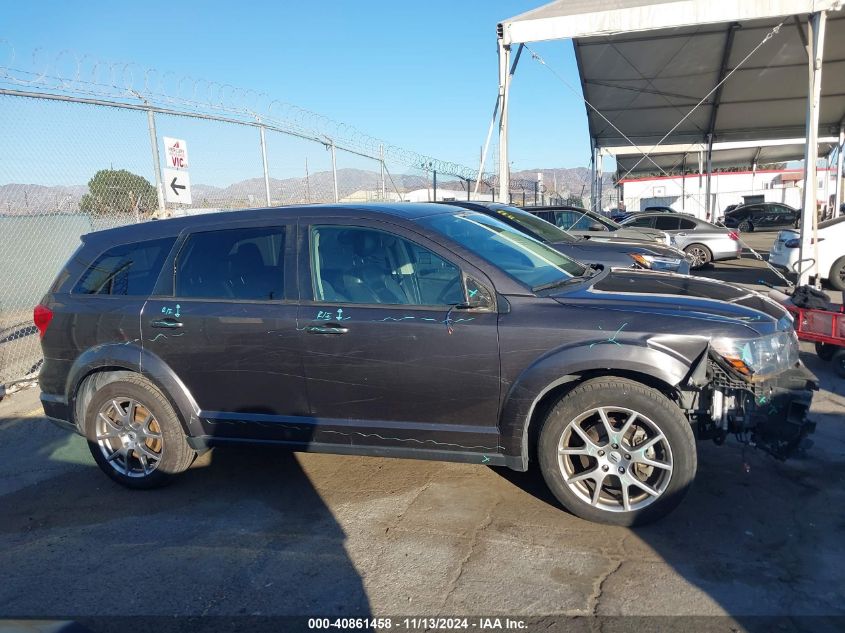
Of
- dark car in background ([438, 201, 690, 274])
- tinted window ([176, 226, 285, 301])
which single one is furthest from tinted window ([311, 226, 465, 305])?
dark car in background ([438, 201, 690, 274])

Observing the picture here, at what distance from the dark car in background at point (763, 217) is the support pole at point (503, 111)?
24606mm

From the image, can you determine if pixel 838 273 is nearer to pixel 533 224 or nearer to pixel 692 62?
pixel 533 224

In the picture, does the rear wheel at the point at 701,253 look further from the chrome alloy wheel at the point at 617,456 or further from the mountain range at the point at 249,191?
the chrome alloy wheel at the point at 617,456

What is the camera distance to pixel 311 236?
416 centimetres

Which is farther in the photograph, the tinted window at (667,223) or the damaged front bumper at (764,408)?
the tinted window at (667,223)

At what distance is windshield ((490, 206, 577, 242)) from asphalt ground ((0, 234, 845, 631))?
531 cm

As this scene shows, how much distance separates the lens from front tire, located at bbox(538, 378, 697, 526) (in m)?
3.52

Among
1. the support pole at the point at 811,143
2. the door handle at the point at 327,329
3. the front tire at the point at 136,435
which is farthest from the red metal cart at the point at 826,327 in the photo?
the front tire at the point at 136,435

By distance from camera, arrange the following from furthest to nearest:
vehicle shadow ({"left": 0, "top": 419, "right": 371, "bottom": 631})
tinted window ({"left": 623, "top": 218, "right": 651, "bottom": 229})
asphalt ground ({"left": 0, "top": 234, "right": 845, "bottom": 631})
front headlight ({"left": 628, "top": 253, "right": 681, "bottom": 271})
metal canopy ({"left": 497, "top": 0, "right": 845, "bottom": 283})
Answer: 1. tinted window ({"left": 623, "top": 218, "right": 651, "bottom": 229})
2. metal canopy ({"left": 497, "top": 0, "right": 845, "bottom": 283})
3. front headlight ({"left": 628, "top": 253, "right": 681, "bottom": 271})
4. vehicle shadow ({"left": 0, "top": 419, "right": 371, "bottom": 631})
5. asphalt ground ({"left": 0, "top": 234, "right": 845, "bottom": 631})

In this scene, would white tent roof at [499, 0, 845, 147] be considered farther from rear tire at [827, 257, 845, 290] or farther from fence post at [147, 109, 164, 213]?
fence post at [147, 109, 164, 213]

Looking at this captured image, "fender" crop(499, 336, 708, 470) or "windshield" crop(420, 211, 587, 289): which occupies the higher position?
"windshield" crop(420, 211, 587, 289)

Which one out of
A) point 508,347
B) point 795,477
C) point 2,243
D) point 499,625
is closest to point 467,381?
point 508,347

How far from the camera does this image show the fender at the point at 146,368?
4305mm

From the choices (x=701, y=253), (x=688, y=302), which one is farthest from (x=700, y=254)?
(x=688, y=302)
